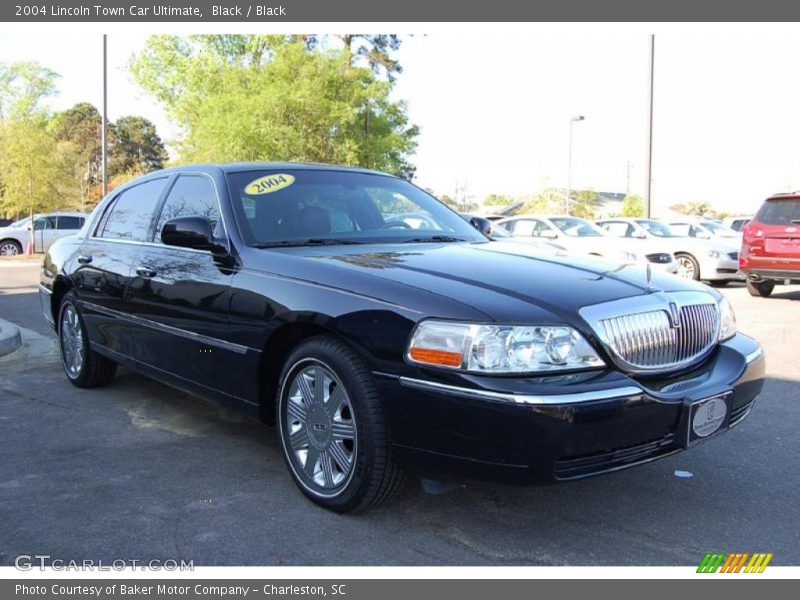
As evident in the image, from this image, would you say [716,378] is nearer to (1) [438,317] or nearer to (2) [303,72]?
(1) [438,317]

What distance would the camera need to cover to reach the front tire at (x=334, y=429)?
3.05m

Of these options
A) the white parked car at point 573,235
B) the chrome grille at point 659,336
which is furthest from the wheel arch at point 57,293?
the white parked car at point 573,235

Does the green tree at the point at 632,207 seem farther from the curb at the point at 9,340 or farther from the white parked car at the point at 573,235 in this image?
the curb at the point at 9,340

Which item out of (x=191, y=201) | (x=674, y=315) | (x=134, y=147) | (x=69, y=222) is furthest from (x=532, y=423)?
(x=134, y=147)

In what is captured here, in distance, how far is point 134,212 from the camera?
514 cm

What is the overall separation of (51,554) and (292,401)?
3.83ft

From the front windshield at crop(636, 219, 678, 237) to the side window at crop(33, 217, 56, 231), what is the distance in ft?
60.5

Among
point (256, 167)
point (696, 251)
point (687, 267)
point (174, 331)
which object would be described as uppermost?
point (256, 167)

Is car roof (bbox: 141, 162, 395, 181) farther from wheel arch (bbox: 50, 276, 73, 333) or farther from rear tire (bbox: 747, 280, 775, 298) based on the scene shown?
rear tire (bbox: 747, 280, 775, 298)

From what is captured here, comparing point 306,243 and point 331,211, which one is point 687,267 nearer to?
point 331,211

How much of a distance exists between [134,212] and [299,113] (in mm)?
18142

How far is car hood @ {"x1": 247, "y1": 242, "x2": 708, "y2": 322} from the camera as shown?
2.94 m

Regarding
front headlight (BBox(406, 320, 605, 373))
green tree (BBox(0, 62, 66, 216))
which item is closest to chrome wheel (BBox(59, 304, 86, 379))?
front headlight (BBox(406, 320, 605, 373))

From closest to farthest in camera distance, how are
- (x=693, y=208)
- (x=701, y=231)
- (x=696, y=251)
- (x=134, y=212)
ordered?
(x=134, y=212), (x=696, y=251), (x=701, y=231), (x=693, y=208)
